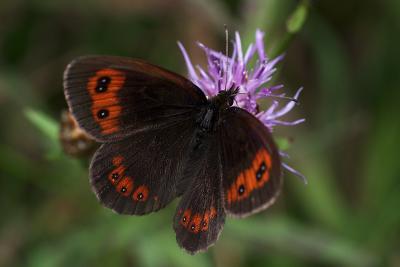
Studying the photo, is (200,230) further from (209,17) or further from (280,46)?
(209,17)

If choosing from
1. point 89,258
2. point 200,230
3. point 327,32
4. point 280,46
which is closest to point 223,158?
point 200,230

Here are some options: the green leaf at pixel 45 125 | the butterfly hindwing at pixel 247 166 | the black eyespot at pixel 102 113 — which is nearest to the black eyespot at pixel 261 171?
the butterfly hindwing at pixel 247 166

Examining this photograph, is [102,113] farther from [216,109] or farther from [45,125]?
[45,125]

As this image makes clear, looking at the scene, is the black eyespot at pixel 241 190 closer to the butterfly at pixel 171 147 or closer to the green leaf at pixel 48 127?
the butterfly at pixel 171 147

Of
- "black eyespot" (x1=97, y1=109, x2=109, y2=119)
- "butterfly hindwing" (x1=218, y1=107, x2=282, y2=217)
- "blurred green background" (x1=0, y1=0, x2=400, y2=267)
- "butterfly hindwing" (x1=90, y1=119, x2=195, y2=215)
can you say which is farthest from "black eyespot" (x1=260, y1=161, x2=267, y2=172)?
"blurred green background" (x1=0, y1=0, x2=400, y2=267)

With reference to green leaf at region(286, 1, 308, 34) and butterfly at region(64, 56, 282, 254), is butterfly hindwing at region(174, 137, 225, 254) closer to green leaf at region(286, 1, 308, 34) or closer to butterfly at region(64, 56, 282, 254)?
butterfly at region(64, 56, 282, 254)

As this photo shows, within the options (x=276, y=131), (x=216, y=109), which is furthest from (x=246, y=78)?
(x=276, y=131)
